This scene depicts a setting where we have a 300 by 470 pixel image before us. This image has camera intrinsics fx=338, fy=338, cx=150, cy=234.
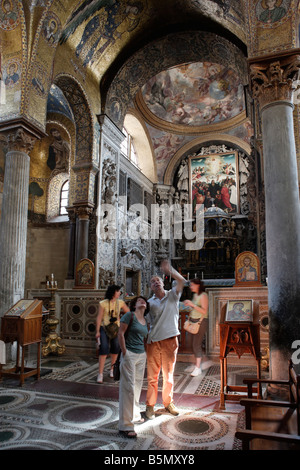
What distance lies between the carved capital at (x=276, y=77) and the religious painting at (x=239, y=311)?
313cm

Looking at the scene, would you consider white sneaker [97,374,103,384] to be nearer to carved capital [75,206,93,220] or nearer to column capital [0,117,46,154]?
column capital [0,117,46,154]

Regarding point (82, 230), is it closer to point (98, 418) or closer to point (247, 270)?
point (247, 270)

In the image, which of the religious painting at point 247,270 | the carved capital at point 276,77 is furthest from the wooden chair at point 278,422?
the carved capital at point 276,77

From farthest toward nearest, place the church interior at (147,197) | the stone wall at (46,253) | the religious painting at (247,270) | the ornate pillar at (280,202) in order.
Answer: the stone wall at (46,253) < the religious painting at (247,270) < the ornate pillar at (280,202) < the church interior at (147,197)

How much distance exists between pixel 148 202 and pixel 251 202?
6.98 m

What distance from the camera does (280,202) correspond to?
487cm

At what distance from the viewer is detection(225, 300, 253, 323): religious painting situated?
173 inches

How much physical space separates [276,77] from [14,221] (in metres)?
5.86

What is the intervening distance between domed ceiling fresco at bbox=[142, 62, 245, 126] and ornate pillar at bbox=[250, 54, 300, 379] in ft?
41.2

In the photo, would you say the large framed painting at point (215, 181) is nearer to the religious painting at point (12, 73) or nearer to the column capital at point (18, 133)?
the column capital at point (18, 133)

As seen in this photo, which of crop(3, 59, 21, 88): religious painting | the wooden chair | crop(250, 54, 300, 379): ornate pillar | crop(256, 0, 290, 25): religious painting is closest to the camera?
the wooden chair

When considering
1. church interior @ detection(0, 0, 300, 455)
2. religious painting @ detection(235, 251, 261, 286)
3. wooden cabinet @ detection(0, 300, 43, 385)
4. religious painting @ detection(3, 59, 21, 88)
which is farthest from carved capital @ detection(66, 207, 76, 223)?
religious painting @ detection(235, 251, 261, 286)

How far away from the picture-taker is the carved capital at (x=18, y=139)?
25.4 feet

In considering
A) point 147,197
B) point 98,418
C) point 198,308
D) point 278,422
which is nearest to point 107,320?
point 198,308
